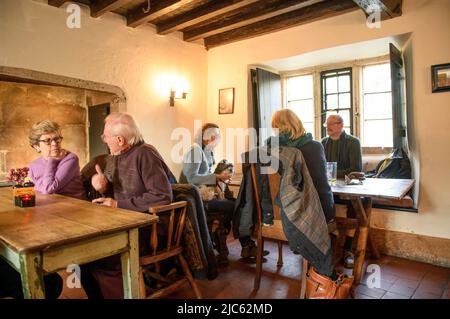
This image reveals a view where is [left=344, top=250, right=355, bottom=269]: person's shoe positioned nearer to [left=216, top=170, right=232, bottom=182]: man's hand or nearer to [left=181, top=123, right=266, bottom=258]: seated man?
[left=181, top=123, right=266, bottom=258]: seated man

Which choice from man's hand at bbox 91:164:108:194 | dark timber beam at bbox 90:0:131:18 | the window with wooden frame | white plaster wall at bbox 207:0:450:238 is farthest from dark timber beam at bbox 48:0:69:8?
the window with wooden frame

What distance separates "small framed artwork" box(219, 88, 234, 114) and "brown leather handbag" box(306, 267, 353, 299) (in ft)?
9.51

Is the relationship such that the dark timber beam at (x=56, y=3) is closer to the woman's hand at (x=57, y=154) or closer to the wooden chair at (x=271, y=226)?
the woman's hand at (x=57, y=154)

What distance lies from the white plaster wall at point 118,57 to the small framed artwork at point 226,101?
0.29 metres

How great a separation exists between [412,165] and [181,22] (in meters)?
3.03

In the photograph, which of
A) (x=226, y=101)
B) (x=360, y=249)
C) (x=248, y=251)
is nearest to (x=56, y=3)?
(x=226, y=101)

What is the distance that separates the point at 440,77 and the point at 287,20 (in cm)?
172

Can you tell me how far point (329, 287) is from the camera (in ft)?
6.01

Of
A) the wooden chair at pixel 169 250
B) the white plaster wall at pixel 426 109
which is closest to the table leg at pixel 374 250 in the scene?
the white plaster wall at pixel 426 109

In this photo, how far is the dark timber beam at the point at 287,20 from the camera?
321 centimetres

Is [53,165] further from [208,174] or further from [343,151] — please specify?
[343,151]

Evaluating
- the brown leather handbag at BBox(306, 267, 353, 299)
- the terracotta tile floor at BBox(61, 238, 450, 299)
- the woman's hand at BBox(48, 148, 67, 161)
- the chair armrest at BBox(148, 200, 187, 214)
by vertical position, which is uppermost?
the woman's hand at BBox(48, 148, 67, 161)

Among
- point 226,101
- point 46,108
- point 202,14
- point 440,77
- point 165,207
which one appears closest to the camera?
point 165,207

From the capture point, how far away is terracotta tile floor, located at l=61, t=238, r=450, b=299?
2227mm
